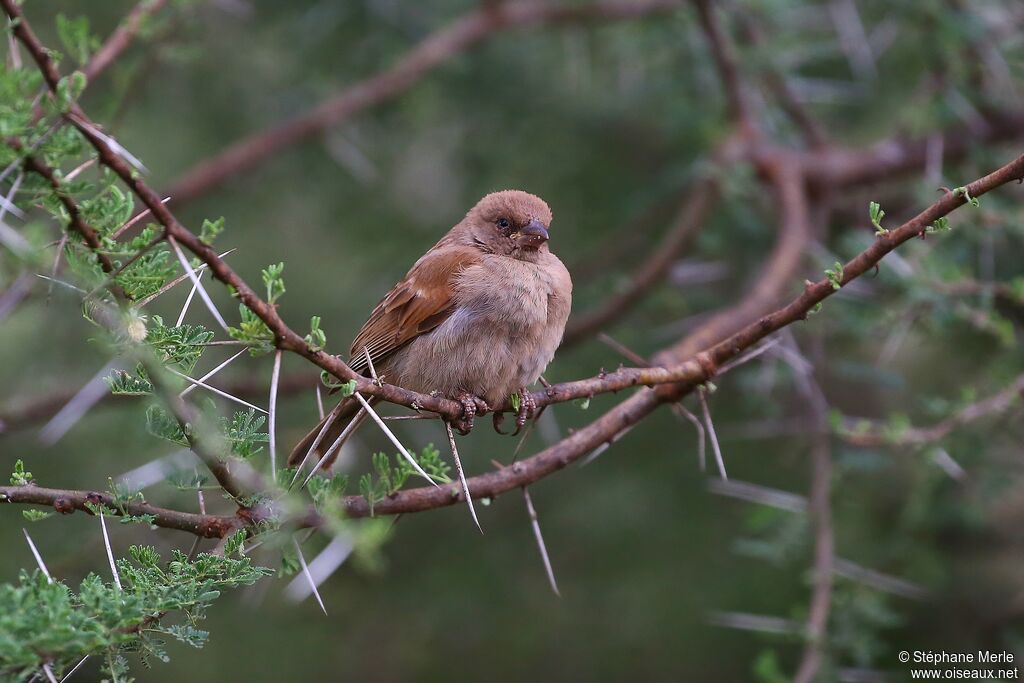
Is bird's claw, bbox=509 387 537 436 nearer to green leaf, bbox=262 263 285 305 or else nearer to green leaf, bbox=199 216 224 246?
green leaf, bbox=262 263 285 305

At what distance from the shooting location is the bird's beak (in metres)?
4.94

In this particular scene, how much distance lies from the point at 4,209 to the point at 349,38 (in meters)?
5.74

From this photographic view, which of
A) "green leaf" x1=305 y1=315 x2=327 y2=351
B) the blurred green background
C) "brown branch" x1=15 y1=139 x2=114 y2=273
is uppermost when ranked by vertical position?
"brown branch" x1=15 y1=139 x2=114 y2=273

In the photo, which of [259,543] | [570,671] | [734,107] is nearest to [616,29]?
[734,107]

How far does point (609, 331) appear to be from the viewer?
6488mm

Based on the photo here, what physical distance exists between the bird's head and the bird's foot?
96 cm

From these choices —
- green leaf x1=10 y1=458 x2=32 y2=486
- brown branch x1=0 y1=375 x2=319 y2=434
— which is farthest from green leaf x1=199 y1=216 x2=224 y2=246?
brown branch x1=0 y1=375 x2=319 y2=434

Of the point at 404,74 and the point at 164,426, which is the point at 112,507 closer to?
the point at 164,426

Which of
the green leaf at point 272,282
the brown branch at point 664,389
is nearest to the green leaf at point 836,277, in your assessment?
the brown branch at point 664,389

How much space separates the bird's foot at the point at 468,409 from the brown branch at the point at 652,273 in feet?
5.95

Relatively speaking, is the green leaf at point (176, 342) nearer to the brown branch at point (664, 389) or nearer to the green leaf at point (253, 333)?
the green leaf at point (253, 333)

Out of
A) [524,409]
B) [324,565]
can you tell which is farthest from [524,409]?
[324,565]

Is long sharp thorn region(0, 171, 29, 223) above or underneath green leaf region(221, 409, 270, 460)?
above

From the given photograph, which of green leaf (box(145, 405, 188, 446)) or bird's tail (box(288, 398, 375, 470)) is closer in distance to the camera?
green leaf (box(145, 405, 188, 446))
